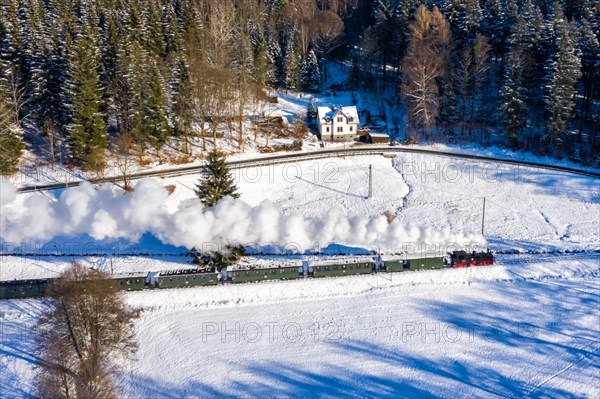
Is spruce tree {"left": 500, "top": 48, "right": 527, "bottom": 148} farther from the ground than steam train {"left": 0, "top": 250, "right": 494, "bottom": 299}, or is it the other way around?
spruce tree {"left": 500, "top": 48, "right": 527, "bottom": 148}

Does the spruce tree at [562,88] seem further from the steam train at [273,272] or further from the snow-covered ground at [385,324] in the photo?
the steam train at [273,272]

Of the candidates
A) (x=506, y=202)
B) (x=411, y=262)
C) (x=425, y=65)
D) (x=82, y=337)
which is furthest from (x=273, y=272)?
(x=425, y=65)

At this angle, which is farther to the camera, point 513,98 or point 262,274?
point 513,98

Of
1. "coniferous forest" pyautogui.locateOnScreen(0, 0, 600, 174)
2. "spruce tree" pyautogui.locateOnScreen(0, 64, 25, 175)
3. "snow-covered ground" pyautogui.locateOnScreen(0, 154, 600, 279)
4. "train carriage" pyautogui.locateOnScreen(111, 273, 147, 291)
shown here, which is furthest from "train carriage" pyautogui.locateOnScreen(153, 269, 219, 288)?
"spruce tree" pyautogui.locateOnScreen(0, 64, 25, 175)

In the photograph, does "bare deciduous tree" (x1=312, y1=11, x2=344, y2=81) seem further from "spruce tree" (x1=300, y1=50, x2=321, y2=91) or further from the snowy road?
the snowy road

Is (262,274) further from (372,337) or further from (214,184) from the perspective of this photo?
(372,337)

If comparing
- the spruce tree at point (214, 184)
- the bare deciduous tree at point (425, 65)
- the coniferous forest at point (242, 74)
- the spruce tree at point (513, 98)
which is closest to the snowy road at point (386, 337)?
the spruce tree at point (214, 184)
